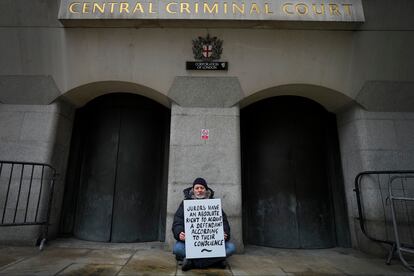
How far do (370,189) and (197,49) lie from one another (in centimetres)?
490

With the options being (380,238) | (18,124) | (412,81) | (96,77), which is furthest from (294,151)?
(18,124)

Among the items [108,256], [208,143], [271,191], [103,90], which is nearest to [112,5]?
[103,90]

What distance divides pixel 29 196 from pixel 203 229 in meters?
3.94

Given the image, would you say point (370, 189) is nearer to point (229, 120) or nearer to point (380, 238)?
point (380, 238)

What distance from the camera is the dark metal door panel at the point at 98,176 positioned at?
248 inches

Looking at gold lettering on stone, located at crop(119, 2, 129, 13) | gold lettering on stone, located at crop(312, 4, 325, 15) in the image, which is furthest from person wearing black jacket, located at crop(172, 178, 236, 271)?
Result: gold lettering on stone, located at crop(312, 4, 325, 15)

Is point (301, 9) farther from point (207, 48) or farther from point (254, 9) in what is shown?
point (207, 48)

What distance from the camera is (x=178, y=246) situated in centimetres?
410

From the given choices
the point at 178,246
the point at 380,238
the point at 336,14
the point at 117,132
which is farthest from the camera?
the point at 117,132

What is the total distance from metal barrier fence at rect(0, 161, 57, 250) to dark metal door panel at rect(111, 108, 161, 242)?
4.90 ft

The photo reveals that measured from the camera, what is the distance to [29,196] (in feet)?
17.8

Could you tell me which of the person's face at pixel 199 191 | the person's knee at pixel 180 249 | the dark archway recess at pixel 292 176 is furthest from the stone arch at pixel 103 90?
the person's knee at pixel 180 249

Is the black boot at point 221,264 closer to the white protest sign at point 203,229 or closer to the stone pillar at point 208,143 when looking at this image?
the white protest sign at point 203,229

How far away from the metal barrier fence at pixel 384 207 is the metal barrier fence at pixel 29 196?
21.7ft
